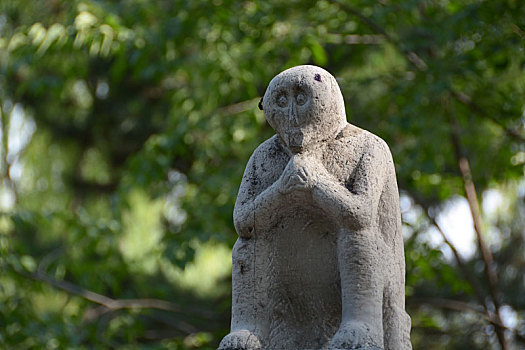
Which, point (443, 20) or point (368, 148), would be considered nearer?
point (368, 148)

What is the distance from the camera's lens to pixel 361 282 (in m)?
3.54

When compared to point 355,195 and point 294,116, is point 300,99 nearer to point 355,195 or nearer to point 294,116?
point 294,116

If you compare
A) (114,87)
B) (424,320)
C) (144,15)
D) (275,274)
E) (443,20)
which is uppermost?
(114,87)

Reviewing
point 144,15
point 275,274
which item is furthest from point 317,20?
point 275,274

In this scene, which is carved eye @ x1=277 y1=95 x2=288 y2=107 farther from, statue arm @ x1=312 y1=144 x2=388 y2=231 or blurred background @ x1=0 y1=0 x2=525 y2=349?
blurred background @ x1=0 y1=0 x2=525 y2=349

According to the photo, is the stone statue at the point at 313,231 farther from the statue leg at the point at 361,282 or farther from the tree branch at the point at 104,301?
the tree branch at the point at 104,301

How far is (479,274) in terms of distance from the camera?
1087 centimetres

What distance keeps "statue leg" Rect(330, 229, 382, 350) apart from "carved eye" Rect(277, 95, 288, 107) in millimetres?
660

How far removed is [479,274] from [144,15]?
225 inches

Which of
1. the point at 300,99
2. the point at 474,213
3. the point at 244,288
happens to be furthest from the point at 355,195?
the point at 474,213

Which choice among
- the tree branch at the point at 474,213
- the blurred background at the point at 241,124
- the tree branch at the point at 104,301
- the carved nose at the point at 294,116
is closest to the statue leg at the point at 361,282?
the carved nose at the point at 294,116

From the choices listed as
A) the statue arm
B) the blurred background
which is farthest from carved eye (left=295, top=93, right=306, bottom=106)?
the blurred background

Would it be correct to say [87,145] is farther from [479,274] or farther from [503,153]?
[503,153]

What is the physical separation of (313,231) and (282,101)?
637 millimetres
